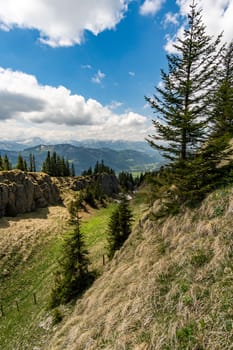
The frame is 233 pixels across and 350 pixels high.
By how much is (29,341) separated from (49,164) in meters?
83.9

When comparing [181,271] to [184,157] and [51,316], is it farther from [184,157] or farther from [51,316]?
[51,316]

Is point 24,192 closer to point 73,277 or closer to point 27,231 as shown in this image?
point 27,231

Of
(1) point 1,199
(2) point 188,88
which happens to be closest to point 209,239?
(2) point 188,88

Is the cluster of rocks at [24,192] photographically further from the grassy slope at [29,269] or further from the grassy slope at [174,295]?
the grassy slope at [174,295]

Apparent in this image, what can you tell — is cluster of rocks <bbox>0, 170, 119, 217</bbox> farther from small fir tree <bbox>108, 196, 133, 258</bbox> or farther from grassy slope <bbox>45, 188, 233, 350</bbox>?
grassy slope <bbox>45, 188, 233, 350</bbox>

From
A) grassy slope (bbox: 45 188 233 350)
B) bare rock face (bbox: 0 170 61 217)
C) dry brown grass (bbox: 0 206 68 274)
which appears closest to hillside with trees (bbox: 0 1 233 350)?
grassy slope (bbox: 45 188 233 350)

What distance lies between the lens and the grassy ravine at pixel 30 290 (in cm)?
1850

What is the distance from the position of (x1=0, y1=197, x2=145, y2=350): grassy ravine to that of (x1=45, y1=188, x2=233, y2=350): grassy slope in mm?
6429

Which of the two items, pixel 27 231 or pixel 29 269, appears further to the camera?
pixel 27 231

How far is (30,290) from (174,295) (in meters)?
24.9

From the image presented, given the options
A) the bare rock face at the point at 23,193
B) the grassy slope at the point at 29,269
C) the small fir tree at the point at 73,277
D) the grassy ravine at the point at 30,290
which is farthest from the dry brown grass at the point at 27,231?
the small fir tree at the point at 73,277

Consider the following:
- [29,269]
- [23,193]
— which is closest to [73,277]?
[29,269]

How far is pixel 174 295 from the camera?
9.55 m

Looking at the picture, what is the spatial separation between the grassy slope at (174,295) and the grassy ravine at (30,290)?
6429mm
